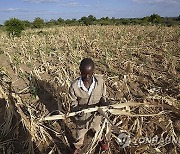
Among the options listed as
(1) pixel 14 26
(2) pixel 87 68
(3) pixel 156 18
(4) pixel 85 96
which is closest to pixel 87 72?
(2) pixel 87 68

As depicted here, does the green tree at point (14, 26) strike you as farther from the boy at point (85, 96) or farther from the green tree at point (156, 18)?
the green tree at point (156, 18)

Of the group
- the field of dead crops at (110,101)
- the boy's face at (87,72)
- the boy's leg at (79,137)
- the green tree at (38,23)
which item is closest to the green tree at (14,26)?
the field of dead crops at (110,101)

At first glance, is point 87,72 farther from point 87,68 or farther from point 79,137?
point 79,137

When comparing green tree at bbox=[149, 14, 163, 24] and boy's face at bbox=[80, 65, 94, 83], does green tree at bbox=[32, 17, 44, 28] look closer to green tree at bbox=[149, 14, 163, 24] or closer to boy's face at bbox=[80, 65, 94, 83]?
green tree at bbox=[149, 14, 163, 24]

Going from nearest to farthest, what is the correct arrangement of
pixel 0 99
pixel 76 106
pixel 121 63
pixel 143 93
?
pixel 76 106 → pixel 0 99 → pixel 143 93 → pixel 121 63

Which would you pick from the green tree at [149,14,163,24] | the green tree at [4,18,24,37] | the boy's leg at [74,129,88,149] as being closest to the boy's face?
the boy's leg at [74,129,88,149]

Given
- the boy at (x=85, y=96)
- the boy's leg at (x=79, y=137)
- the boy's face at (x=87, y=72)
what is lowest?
the boy's leg at (x=79, y=137)

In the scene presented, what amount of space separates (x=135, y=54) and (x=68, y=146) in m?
6.36

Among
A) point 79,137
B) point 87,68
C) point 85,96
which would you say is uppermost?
point 87,68

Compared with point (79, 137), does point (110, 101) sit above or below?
above

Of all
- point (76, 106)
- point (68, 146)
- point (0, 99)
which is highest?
point (76, 106)

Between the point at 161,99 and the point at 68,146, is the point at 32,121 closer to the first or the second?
the point at 68,146

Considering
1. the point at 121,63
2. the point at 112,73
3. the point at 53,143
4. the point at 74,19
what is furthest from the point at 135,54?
the point at 74,19

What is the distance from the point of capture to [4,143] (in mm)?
4168
